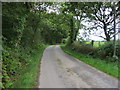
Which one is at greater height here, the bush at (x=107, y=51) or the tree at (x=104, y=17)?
the tree at (x=104, y=17)

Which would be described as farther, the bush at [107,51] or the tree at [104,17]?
the tree at [104,17]

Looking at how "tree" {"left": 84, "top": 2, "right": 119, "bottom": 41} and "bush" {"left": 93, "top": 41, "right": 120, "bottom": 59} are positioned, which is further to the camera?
"tree" {"left": 84, "top": 2, "right": 119, "bottom": 41}

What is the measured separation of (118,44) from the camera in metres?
9.49

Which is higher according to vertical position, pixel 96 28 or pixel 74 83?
pixel 96 28

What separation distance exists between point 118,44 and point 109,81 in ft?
18.3

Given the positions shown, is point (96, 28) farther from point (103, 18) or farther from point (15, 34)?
point (15, 34)

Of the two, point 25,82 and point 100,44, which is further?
point 100,44

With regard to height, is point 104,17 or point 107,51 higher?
point 104,17

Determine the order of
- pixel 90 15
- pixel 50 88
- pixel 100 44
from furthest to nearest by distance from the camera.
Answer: pixel 90 15 < pixel 100 44 < pixel 50 88

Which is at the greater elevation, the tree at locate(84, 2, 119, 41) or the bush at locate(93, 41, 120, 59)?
the tree at locate(84, 2, 119, 41)

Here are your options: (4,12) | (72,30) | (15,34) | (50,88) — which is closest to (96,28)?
(72,30)

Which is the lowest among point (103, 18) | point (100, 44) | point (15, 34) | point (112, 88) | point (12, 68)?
point (112, 88)

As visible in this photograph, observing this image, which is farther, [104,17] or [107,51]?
[104,17]

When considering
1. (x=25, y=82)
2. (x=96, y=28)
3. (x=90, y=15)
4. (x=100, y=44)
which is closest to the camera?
(x=25, y=82)
